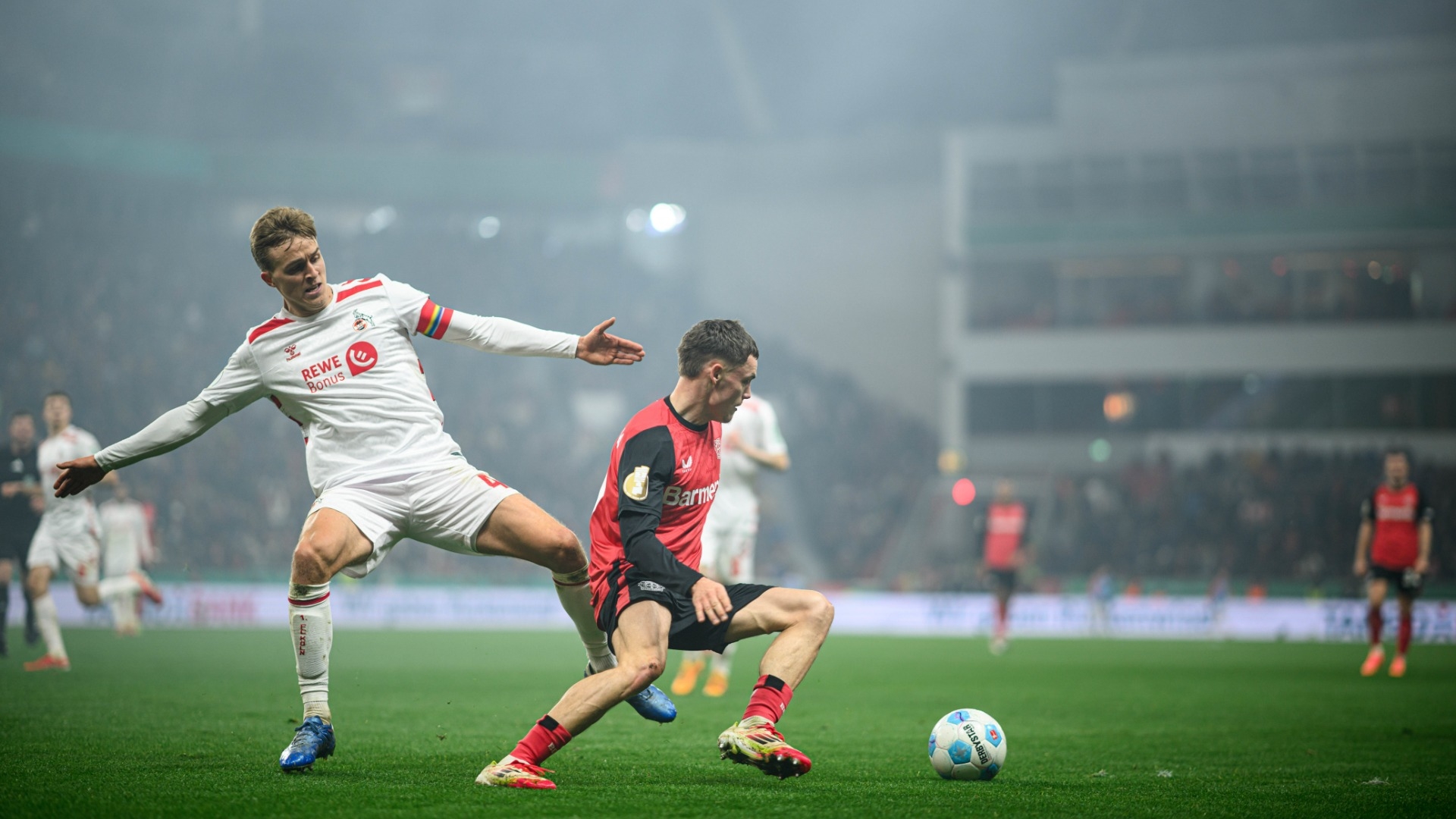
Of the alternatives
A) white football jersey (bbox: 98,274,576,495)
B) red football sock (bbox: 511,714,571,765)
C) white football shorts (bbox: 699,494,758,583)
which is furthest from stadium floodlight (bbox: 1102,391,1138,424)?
red football sock (bbox: 511,714,571,765)

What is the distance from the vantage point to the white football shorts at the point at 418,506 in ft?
18.5

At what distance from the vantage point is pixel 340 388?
18.9ft

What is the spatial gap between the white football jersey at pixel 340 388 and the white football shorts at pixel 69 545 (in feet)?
26.5

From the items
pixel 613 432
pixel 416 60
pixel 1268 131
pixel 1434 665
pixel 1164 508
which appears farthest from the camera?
pixel 416 60

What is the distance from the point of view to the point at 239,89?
4019cm

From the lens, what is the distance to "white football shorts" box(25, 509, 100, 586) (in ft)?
41.9

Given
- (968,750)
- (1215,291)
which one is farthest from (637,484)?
(1215,291)

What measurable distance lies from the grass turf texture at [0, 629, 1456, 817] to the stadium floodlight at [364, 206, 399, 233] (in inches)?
1155

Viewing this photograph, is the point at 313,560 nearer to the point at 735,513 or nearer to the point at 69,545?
the point at 735,513

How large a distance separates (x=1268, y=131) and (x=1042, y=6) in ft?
23.8

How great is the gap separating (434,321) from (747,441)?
5465mm

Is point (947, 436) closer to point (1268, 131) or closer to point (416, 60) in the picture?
point (1268, 131)

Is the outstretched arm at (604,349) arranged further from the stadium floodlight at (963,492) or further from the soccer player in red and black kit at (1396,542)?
the stadium floodlight at (963,492)

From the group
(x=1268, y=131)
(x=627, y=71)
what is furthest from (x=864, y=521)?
(x=627, y=71)
